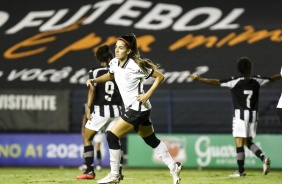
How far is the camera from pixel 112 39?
53.2 feet

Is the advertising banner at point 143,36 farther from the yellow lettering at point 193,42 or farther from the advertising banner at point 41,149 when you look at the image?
the advertising banner at point 41,149

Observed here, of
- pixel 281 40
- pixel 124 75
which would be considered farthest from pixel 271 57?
pixel 124 75

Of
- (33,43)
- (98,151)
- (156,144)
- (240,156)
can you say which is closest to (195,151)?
(98,151)

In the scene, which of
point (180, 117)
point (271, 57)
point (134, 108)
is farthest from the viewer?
point (180, 117)

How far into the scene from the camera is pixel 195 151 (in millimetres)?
15727

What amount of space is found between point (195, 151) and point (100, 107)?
4889mm

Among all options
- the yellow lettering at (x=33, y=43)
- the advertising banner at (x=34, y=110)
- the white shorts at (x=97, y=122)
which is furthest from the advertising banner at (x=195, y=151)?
the white shorts at (x=97, y=122)

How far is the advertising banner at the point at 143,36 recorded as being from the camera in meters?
15.9

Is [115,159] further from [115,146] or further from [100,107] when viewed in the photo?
[100,107]

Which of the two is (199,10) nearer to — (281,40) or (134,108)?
(281,40)

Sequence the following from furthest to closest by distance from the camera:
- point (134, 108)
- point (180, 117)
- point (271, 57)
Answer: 1. point (180, 117)
2. point (271, 57)
3. point (134, 108)

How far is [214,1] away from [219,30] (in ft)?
2.30

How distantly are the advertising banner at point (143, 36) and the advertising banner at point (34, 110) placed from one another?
0.22 metres

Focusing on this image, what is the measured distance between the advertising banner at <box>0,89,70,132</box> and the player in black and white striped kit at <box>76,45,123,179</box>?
191 inches
